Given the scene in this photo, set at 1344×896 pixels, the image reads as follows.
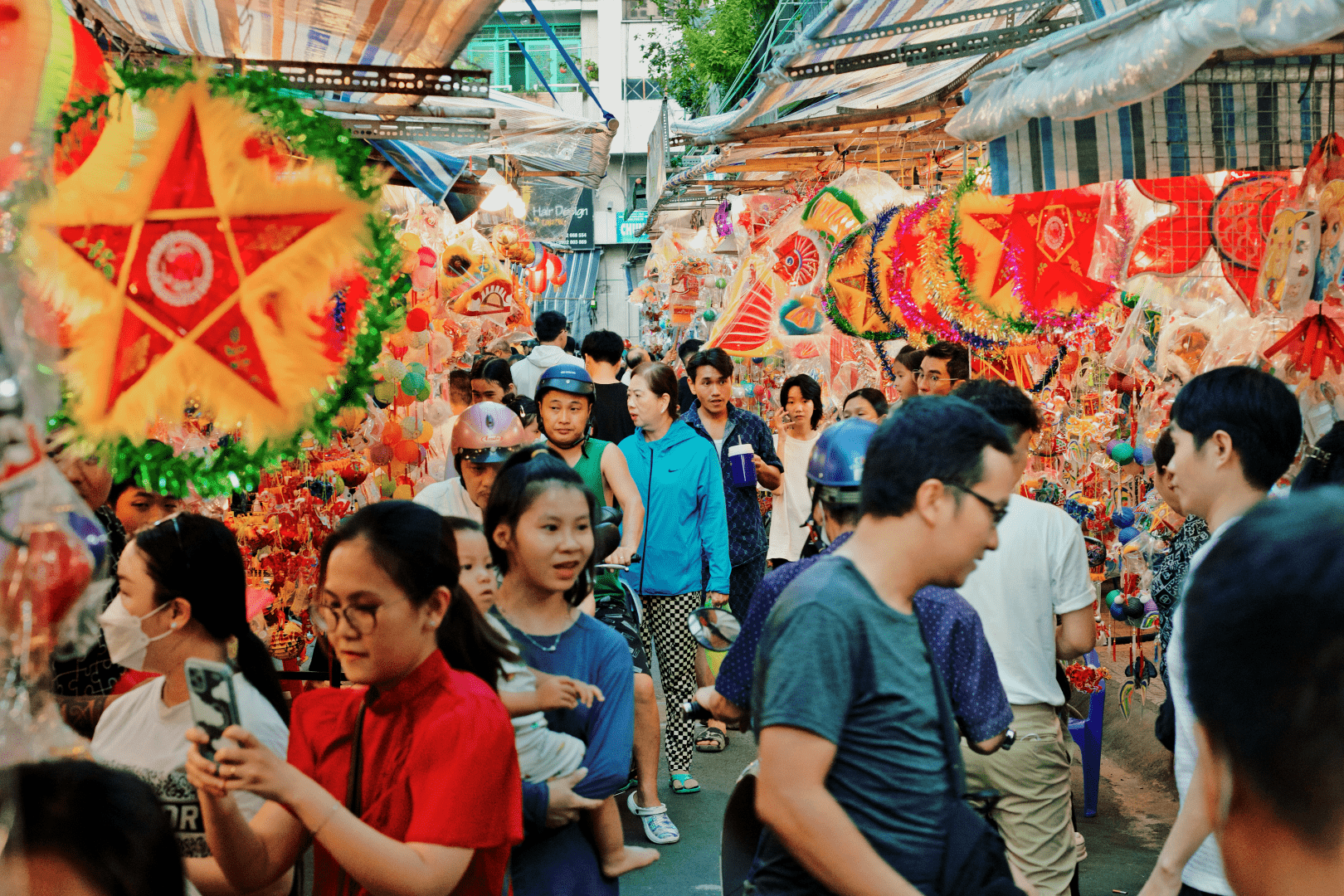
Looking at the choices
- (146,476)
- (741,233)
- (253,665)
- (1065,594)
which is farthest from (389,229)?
(741,233)

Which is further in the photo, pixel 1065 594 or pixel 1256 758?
pixel 1065 594

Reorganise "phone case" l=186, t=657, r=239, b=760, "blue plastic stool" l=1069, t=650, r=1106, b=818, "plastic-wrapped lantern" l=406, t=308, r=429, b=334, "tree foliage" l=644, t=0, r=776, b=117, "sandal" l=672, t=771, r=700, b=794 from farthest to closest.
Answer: "tree foliage" l=644, t=0, r=776, b=117
"sandal" l=672, t=771, r=700, b=794
"plastic-wrapped lantern" l=406, t=308, r=429, b=334
"blue plastic stool" l=1069, t=650, r=1106, b=818
"phone case" l=186, t=657, r=239, b=760

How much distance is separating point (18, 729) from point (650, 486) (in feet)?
15.2

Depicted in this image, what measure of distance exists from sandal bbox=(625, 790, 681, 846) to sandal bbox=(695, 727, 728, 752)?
1.31 m

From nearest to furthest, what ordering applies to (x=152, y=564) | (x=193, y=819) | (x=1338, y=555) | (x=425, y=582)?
1. (x=1338, y=555)
2. (x=425, y=582)
3. (x=193, y=819)
4. (x=152, y=564)

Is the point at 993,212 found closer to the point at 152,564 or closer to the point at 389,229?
the point at 389,229

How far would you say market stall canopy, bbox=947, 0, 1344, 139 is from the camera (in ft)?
7.23

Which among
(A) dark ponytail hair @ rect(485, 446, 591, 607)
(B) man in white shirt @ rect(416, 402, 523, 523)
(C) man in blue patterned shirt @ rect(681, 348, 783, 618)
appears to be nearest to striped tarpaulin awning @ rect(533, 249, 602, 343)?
(C) man in blue patterned shirt @ rect(681, 348, 783, 618)

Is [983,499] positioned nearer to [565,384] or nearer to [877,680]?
[877,680]

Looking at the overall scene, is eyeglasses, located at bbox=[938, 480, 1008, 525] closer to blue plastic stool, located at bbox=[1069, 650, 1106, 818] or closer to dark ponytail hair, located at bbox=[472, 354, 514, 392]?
blue plastic stool, located at bbox=[1069, 650, 1106, 818]

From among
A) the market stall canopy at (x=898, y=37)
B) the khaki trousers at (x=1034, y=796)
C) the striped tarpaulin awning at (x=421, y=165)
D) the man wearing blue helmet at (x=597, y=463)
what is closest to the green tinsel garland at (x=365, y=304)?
the khaki trousers at (x=1034, y=796)

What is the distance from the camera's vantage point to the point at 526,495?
264cm

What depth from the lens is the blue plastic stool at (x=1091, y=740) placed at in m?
4.87

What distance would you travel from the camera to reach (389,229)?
2.27 m
